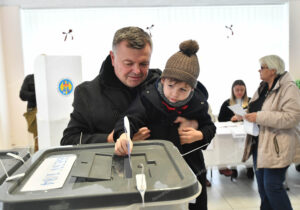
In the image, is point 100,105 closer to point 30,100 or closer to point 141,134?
point 141,134

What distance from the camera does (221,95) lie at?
4.69 metres

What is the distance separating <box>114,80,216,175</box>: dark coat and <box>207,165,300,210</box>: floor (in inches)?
70.9

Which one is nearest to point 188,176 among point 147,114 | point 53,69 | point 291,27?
point 147,114

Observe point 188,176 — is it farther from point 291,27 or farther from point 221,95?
point 291,27

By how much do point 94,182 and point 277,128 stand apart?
5.71 feet

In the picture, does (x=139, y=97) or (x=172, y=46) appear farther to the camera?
(x=172, y=46)

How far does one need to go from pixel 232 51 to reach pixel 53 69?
3374 mm

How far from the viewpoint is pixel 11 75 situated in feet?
14.8

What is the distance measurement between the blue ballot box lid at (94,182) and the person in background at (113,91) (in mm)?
234

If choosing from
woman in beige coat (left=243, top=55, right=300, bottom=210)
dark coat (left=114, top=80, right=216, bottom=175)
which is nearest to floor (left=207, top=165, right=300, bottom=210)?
woman in beige coat (left=243, top=55, right=300, bottom=210)

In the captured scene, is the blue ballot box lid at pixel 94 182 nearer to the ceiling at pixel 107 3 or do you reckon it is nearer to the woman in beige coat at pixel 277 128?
the woman in beige coat at pixel 277 128

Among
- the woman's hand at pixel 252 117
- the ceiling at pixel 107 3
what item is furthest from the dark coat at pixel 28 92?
the woman's hand at pixel 252 117

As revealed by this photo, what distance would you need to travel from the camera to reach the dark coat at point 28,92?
128 inches

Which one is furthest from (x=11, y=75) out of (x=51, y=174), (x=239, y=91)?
(x=51, y=174)
